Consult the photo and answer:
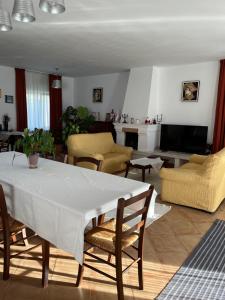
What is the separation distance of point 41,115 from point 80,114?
1.29 meters

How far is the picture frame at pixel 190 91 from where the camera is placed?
19.4 feet

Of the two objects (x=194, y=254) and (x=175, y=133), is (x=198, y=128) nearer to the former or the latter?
(x=175, y=133)

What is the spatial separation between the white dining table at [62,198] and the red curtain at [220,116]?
4.11 metres

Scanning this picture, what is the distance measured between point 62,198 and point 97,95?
259 inches

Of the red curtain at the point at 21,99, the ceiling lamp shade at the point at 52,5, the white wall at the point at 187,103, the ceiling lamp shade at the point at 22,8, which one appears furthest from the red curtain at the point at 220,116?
the red curtain at the point at 21,99

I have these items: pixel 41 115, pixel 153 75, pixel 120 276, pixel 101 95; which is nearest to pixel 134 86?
pixel 153 75

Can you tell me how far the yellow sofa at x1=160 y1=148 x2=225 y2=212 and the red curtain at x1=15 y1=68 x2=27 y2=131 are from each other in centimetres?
511

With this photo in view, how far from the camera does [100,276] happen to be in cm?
209

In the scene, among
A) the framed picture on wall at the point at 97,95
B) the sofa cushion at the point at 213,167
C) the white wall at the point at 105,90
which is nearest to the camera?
the sofa cushion at the point at 213,167

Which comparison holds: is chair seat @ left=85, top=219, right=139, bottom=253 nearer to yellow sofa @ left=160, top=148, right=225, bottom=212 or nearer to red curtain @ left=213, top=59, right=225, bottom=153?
yellow sofa @ left=160, top=148, right=225, bottom=212

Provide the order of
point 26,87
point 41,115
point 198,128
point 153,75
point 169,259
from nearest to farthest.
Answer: point 169,259, point 198,128, point 153,75, point 26,87, point 41,115

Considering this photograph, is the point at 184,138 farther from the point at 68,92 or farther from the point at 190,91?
the point at 68,92

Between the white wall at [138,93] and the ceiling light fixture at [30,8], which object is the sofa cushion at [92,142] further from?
the ceiling light fixture at [30,8]

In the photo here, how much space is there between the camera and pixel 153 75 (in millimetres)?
6320
